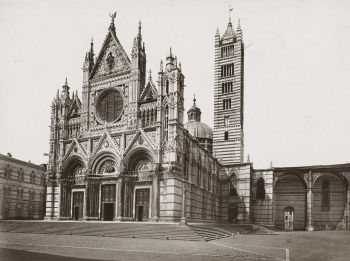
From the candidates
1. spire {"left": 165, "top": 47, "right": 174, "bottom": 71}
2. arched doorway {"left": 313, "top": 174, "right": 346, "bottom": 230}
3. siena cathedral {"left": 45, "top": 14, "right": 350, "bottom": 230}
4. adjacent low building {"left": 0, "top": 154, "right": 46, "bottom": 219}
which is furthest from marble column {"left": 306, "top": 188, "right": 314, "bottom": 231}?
adjacent low building {"left": 0, "top": 154, "right": 46, "bottom": 219}

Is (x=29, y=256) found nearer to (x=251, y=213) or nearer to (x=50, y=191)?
(x=50, y=191)

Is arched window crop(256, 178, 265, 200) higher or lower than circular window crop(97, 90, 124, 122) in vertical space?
lower

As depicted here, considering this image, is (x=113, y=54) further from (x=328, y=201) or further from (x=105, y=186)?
(x=328, y=201)

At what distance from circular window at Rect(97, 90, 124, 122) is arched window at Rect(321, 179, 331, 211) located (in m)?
25.0

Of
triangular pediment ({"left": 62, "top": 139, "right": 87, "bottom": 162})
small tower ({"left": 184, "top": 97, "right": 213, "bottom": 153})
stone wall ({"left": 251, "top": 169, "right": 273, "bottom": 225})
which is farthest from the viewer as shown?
small tower ({"left": 184, "top": 97, "right": 213, "bottom": 153})

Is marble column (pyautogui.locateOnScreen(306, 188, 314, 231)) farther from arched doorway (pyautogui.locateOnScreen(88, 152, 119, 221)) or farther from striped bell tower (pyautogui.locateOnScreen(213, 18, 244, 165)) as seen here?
arched doorway (pyautogui.locateOnScreen(88, 152, 119, 221))

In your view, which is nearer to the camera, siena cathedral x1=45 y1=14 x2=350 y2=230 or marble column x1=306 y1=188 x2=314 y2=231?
siena cathedral x1=45 y1=14 x2=350 y2=230

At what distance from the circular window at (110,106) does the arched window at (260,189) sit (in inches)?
800

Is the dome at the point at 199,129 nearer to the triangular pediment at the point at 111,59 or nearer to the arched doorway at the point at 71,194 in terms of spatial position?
the triangular pediment at the point at 111,59

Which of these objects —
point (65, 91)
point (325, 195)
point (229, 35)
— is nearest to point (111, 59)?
point (65, 91)

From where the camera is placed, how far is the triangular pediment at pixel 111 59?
38.2 meters

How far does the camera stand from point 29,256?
1741 cm

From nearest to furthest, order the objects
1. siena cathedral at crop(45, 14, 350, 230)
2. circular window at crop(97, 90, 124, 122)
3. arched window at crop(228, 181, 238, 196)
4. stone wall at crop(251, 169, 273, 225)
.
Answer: siena cathedral at crop(45, 14, 350, 230) → circular window at crop(97, 90, 124, 122) → stone wall at crop(251, 169, 273, 225) → arched window at crop(228, 181, 238, 196)

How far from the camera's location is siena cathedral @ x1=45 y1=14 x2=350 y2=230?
3356cm
